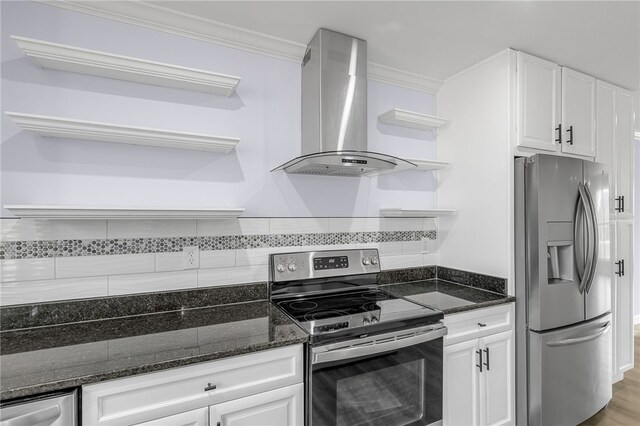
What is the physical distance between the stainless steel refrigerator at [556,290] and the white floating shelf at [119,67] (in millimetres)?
1865

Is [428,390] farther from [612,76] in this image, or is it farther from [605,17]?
[612,76]

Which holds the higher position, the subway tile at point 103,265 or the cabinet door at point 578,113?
the cabinet door at point 578,113

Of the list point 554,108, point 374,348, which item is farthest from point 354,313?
point 554,108

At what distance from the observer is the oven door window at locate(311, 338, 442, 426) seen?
1371mm

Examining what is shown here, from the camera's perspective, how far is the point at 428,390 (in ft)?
5.35

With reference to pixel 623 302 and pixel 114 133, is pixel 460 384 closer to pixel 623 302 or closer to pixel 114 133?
pixel 623 302

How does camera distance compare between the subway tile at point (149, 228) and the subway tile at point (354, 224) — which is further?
the subway tile at point (354, 224)

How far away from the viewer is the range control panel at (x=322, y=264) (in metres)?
1.89

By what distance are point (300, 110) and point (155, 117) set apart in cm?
84

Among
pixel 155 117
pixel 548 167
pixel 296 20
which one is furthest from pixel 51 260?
pixel 548 167

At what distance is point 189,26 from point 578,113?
2632 millimetres

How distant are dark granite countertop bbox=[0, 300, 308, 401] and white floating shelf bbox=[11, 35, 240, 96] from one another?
1.17 meters

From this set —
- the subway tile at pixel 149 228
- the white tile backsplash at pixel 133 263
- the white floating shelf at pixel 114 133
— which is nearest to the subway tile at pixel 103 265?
the white tile backsplash at pixel 133 263

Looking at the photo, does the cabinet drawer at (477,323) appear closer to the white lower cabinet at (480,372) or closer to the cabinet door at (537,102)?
the white lower cabinet at (480,372)
